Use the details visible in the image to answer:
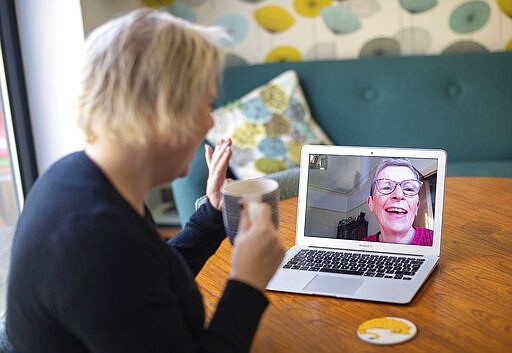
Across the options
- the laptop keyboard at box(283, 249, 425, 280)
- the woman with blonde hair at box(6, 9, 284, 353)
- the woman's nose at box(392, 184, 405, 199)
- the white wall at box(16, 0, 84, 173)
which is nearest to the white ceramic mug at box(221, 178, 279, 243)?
the woman with blonde hair at box(6, 9, 284, 353)

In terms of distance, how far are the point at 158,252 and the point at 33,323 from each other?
192 millimetres

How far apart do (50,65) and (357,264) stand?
179 cm

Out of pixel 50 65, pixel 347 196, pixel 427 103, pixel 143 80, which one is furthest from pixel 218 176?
pixel 427 103

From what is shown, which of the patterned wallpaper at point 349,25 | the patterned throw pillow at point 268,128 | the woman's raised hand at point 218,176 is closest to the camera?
the woman's raised hand at point 218,176

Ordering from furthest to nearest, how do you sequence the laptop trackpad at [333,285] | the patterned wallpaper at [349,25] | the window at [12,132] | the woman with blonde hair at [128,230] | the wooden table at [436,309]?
the patterned wallpaper at [349,25] → the window at [12,132] → the laptop trackpad at [333,285] → the wooden table at [436,309] → the woman with blonde hair at [128,230]

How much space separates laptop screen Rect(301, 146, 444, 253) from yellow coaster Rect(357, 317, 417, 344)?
30 centimetres

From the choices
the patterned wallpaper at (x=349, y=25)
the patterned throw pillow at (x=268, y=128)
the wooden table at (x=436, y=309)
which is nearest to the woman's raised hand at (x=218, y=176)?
the wooden table at (x=436, y=309)

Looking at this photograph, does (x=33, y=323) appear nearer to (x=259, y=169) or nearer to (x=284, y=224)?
(x=284, y=224)

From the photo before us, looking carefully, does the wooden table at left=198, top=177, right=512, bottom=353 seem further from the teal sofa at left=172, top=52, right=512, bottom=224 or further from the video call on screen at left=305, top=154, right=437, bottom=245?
the teal sofa at left=172, top=52, right=512, bottom=224

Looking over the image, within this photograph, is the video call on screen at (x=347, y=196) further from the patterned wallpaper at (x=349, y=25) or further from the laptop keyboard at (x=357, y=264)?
the patterned wallpaper at (x=349, y=25)

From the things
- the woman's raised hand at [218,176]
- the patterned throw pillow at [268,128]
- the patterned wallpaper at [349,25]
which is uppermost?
the patterned wallpaper at [349,25]

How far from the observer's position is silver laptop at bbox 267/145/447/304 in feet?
3.96

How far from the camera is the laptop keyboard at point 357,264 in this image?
1187 millimetres

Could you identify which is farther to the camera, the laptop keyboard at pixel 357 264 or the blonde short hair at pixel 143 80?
the laptop keyboard at pixel 357 264
